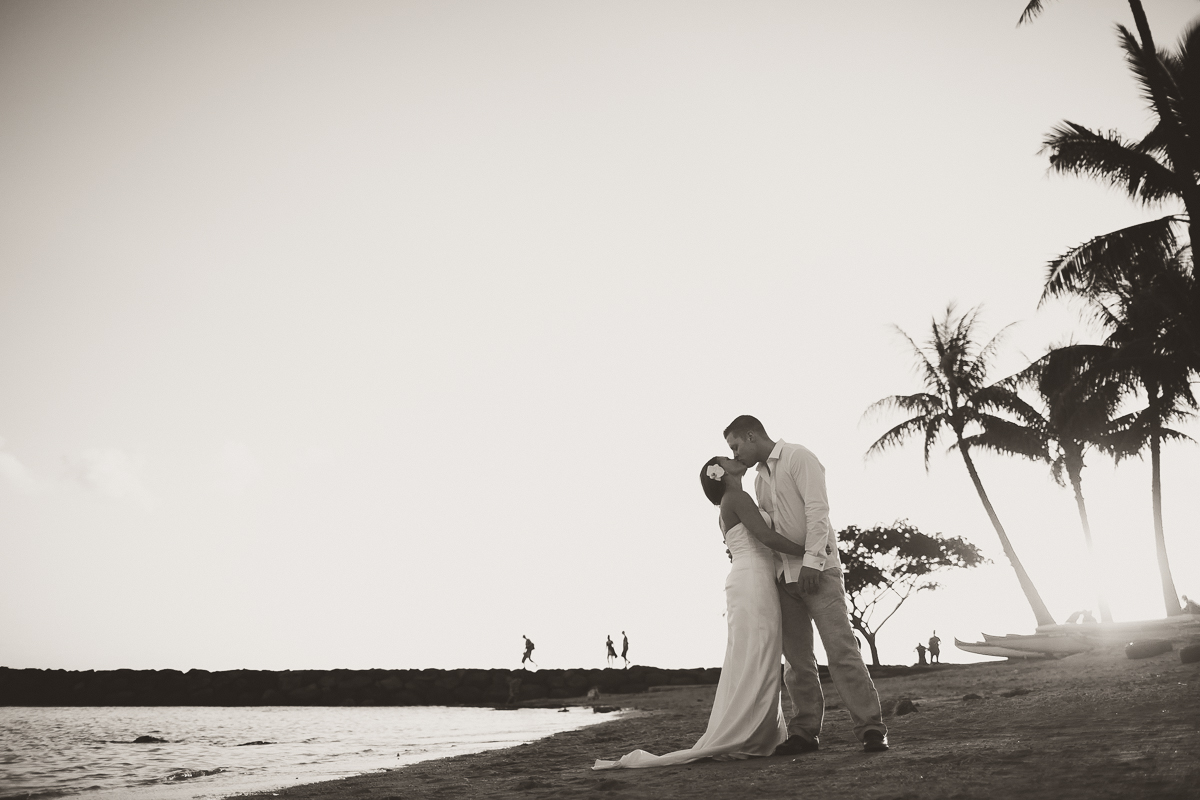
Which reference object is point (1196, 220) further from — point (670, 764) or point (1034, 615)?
point (1034, 615)

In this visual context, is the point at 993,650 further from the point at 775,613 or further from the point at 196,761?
the point at 196,761

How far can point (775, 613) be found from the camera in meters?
5.58

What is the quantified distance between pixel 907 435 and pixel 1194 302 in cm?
1337

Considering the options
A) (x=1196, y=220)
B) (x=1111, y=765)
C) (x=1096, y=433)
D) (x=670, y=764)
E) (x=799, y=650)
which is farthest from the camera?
(x=1096, y=433)

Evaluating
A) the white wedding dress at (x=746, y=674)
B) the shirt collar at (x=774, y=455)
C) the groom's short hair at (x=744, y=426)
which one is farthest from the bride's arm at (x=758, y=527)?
the groom's short hair at (x=744, y=426)

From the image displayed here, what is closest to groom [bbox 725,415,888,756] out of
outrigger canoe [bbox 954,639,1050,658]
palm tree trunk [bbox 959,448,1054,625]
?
outrigger canoe [bbox 954,639,1050,658]

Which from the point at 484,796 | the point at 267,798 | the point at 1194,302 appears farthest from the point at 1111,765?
the point at 1194,302

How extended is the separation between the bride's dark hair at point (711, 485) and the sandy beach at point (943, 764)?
73.7 inches

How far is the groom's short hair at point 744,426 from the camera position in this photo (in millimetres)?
5941

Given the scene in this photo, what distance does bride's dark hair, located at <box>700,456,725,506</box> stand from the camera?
5.98 m

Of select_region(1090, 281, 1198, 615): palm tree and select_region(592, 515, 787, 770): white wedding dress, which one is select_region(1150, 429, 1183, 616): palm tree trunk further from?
select_region(592, 515, 787, 770): white wedding dress

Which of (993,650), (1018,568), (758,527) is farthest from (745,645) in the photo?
(1018,568)

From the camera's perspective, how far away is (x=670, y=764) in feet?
17.0

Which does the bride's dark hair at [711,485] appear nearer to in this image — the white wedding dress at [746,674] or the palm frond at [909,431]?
the white wedding dress at [746,674]
